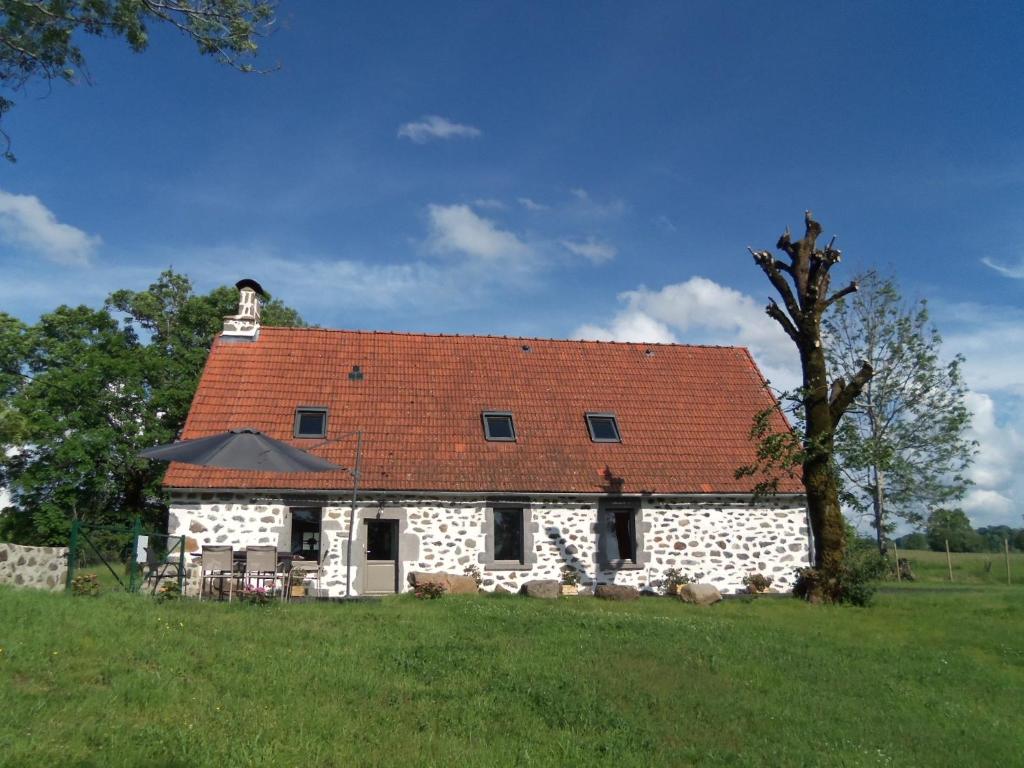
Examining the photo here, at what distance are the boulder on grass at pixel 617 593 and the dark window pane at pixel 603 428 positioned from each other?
3.71 metres

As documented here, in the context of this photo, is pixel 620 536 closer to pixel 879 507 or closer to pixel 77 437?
pixel 879 507

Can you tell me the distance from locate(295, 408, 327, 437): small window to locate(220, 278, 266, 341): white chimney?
308 centimetres

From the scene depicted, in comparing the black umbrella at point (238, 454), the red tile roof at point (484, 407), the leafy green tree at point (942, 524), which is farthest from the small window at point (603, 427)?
the leafy green tree at point (942, 524)

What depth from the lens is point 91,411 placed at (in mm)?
23391

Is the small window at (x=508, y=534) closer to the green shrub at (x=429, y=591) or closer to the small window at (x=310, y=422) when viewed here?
the green shrub at (x=429, y=591)

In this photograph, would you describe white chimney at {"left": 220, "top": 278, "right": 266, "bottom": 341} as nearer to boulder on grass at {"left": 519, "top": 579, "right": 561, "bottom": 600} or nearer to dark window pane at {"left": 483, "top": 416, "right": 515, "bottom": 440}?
dark window pane at {"left": 483, "top": 416, "right": 515, "bottom": 440}

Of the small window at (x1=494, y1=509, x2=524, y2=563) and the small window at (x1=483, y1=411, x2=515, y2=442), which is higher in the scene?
the small window at (x1=483, y1=411, x2=515, y2=442)

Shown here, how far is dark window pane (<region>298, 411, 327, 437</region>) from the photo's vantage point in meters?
16.5

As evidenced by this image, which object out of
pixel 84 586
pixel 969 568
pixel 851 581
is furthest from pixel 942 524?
pixel 84 586

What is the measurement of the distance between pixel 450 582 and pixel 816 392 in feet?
26.2

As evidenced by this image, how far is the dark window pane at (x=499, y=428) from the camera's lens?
17.1 metres

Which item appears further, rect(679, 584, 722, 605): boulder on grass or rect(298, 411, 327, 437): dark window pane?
rect(298, 411, 327, 437): dark window pane

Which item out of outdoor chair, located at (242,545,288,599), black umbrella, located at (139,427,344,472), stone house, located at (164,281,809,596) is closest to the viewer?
black umbrella, located at (139,427,344,472)

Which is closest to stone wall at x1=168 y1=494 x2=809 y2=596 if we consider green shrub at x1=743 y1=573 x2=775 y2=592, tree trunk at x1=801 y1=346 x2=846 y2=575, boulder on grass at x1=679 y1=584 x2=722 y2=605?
green shrub at x1=743 y1=573 x2=775 y2=592
